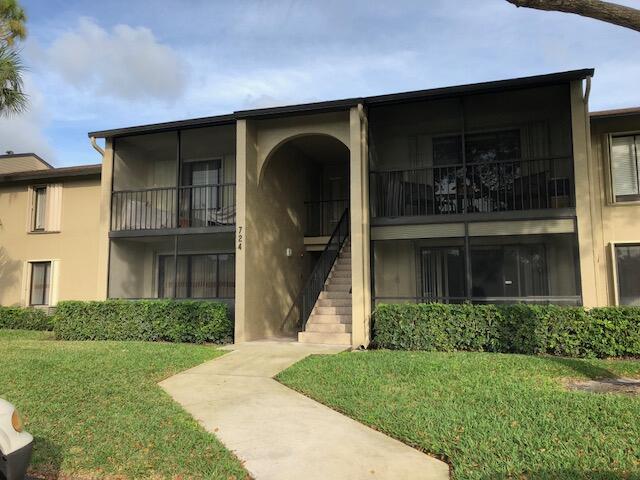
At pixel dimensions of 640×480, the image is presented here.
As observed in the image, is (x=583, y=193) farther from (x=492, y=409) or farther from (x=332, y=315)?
(x=492, y=409)

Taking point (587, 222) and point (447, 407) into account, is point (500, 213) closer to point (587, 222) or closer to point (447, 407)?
point (587, 222)

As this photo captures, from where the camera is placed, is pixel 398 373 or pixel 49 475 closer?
pixel 49 475

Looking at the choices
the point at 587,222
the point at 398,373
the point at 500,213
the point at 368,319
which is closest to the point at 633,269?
the point at 587,222

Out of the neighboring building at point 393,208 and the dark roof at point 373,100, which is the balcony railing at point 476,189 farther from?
the dark roof at point 373,100

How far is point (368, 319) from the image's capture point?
38.6ft

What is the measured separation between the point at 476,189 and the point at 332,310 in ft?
15.6

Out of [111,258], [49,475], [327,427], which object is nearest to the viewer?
[49,475]

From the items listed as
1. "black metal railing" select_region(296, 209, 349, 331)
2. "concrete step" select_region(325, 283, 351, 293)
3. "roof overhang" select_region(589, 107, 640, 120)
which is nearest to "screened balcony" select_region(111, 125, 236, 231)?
"black metal railing" select_region(296, 209, 349, 331)

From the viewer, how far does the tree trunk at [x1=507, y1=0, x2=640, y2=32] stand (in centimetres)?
589

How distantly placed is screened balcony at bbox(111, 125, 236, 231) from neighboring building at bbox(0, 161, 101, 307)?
55.4 inches

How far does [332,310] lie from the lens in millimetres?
12898

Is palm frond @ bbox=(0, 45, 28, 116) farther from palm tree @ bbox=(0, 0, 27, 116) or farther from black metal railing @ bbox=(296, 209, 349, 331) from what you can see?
black metal railing @ bbox=(296, 209, 349, 331)

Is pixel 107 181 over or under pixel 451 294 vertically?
over

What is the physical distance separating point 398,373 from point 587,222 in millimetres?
5760
